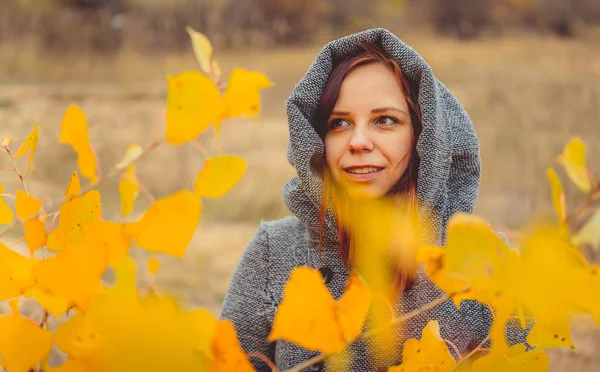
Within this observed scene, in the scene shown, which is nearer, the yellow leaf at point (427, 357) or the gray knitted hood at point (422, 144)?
the yellow leaf at point (427, 357)

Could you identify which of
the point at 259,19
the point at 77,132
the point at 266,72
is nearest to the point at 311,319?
the point at 77,132

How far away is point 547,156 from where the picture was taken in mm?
4281

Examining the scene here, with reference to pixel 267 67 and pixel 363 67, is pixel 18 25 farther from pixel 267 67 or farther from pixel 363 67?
pixel 363 67

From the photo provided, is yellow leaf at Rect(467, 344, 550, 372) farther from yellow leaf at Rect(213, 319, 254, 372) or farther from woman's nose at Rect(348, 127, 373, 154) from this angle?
woman's nose at Rect(348, 127, 373, 154)

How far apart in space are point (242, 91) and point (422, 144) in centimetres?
51

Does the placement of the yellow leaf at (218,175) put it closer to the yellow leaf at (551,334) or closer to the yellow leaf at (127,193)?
the yellow leaf at (127,193)

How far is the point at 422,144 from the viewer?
2.45 feet

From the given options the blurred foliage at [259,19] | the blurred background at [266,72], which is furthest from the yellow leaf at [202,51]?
the blurred foliage at [259,19]

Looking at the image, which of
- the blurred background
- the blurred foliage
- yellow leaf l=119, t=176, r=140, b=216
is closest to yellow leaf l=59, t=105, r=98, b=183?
yellow leaf l=119, t=176, r=140, b=216

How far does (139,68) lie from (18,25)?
98 cm

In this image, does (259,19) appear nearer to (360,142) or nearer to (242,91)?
(360,142)

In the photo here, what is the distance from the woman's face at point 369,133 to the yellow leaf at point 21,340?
1.57ft

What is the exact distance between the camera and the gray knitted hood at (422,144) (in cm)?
75

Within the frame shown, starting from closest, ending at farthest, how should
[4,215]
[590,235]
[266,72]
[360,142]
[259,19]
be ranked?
[590,235]
[4,215]
[360,142]
[266,72]
[259,19]
